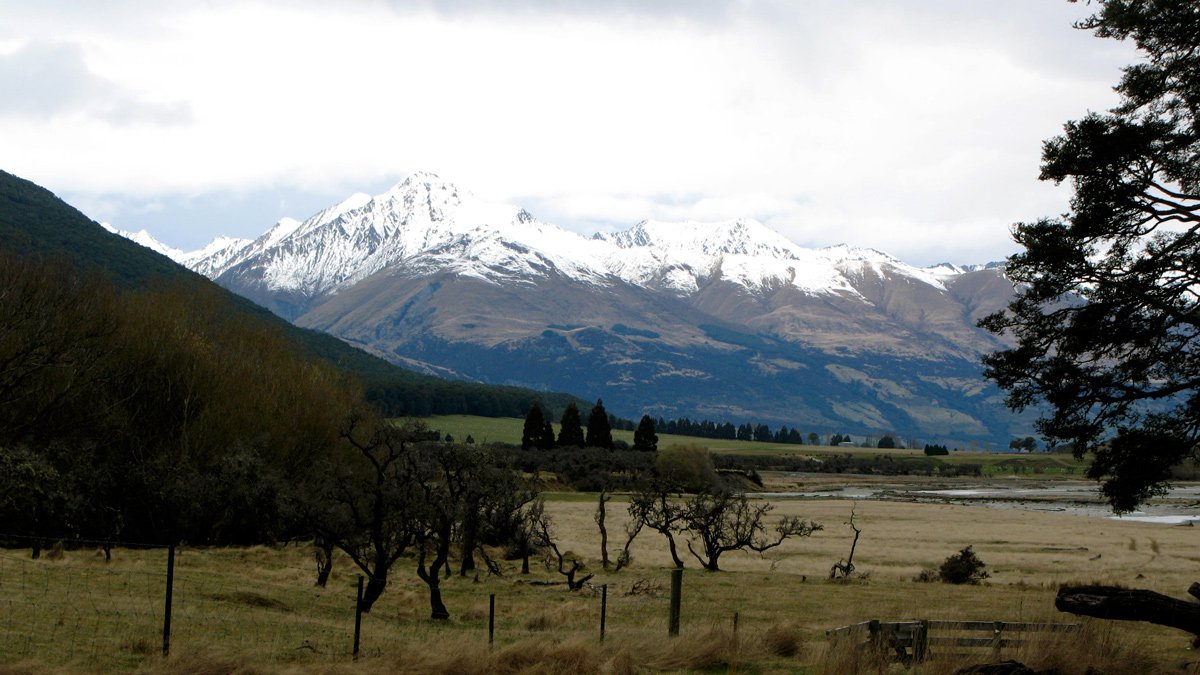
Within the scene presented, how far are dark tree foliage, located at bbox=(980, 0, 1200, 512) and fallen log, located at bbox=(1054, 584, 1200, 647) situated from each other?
423cm

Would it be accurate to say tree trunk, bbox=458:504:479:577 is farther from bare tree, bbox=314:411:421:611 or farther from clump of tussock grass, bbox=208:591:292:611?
clump of tussock grass, bbox=208:591:292:611

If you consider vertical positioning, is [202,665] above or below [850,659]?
below

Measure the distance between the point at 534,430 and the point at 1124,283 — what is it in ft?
437

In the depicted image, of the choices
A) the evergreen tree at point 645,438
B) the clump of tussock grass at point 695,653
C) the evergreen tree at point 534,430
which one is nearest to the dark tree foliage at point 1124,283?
the clump of tussock grass at point 695,653

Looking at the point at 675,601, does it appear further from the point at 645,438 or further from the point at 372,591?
the point at 645,438

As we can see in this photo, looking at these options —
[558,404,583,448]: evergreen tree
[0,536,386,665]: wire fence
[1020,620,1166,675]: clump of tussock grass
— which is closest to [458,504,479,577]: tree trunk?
[0,536,386,665]: wire fence

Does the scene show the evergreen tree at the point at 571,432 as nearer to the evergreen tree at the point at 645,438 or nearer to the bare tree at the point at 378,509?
the evergreen tree at the point at 645,438

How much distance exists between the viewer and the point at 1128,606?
15.2m

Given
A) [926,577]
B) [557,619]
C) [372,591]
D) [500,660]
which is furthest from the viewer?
[926,577]

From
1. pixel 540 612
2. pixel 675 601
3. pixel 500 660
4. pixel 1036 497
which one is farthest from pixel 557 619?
pixel 1036 497

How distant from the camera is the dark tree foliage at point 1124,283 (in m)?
18.4

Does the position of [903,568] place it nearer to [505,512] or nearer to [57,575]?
[505,512]

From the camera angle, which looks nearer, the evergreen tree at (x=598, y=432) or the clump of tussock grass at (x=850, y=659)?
the clump of tussock grass at (x=850, y=659)

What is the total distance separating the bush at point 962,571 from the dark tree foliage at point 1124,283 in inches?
1009
